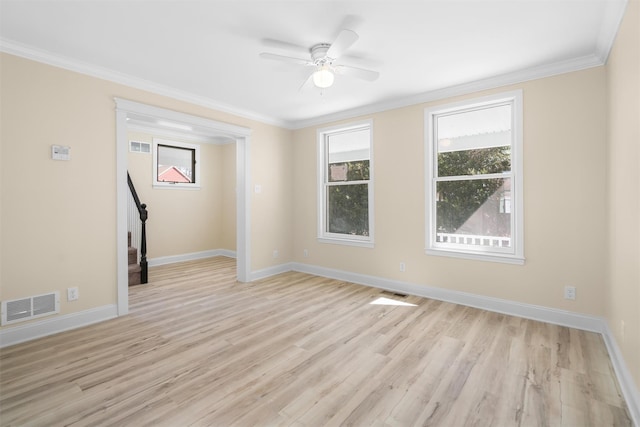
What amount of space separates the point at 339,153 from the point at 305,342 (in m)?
3.21

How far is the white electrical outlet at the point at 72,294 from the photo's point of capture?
2.97 meters

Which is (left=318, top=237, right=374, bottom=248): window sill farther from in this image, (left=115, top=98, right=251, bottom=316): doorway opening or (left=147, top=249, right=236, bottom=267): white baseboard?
(left=147, top=249, right=236, bottom=267): white baseboard

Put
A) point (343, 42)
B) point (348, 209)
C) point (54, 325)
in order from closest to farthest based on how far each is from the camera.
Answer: point (343, 42) < point (54, 325) < point (348, 209)

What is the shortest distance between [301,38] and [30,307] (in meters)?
3.44

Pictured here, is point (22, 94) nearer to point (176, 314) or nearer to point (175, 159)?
point (176, 314)

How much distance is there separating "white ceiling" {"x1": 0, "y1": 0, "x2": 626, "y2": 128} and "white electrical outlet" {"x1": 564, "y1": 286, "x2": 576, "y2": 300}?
2.18m

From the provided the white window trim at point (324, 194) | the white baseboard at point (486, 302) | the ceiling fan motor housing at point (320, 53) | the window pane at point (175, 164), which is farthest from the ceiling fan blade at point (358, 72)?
the window pane at point (175, 164)

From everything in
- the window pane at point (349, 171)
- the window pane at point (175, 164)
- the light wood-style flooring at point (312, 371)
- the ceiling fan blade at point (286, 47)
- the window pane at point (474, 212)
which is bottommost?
the light wood-style flooring at point (312, 371)

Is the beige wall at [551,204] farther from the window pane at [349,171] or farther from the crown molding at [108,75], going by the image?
the crown molding at [108,75]

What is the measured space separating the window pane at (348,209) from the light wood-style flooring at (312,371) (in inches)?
60.9

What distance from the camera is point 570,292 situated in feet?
9.84

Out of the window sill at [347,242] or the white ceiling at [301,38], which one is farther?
the window sill at [347,242]

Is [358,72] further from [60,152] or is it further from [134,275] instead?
[134,275]

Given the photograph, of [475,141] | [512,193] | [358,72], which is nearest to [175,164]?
[358,72]
